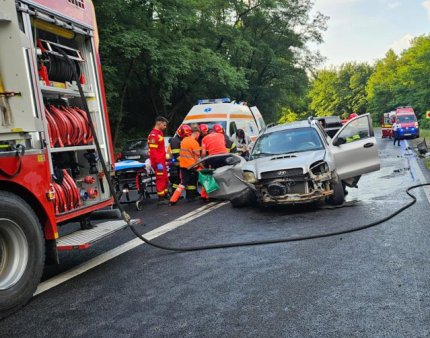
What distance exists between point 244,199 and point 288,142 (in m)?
1.42

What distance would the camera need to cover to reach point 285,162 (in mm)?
7777

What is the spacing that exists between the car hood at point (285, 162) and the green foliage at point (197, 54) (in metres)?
11.6

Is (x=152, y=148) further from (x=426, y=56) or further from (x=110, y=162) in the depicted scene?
(x=426, y=56)

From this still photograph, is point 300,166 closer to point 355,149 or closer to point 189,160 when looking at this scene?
point 355,149

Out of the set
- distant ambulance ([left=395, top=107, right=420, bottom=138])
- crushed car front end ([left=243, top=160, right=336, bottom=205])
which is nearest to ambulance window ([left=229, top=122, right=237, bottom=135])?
crushed car front end ([left=243, top=160, right=336, bottom=205])

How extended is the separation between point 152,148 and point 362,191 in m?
4.47

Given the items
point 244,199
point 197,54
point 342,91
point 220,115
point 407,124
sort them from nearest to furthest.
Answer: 1. point 244,199
2. point 220,115
3. point 197,54
4. point 407,124
5. point 342,91

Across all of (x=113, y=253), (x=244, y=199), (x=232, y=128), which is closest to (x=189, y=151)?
(x=244, y=199)

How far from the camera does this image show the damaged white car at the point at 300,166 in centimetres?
756

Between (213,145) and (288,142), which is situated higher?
(213,145)

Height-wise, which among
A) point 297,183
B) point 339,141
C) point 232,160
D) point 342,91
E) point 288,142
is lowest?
point 297,183

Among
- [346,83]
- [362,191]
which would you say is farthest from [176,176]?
[346,83]

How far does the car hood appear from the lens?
7570 mm

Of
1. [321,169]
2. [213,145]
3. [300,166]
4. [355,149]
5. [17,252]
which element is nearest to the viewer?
[17,252]
